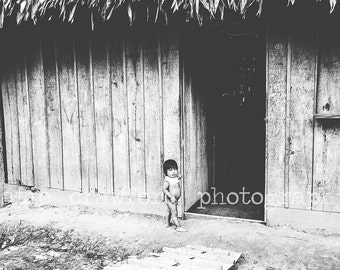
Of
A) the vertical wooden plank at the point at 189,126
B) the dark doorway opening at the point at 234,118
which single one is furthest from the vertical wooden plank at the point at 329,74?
the dark doorway opening at the point at 234,118

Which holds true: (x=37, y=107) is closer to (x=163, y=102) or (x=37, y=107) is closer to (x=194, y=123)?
(x=163, y=102)

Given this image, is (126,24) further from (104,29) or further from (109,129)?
(109,129)

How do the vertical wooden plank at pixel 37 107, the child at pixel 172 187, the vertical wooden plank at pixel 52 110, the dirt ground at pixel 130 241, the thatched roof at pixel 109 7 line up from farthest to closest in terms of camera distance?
the vertical wooden plank at pixel 37 107 < the vertical wooden plank at pixel 52 110 < the child at pixel 172 187 < the thatched roof at pixel 109 7 < the dirt ground at pixel 130 241

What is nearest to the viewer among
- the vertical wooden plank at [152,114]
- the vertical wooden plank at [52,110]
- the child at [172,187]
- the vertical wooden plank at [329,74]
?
the vertical wooden plank at [329,74]

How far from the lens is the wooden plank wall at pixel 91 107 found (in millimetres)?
4645

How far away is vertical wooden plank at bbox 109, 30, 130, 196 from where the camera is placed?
15.7 feet

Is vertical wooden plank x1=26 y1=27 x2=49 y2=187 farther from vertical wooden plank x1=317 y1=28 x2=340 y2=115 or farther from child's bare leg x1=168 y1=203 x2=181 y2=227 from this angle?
vertical wooden plank x1=317 y1=28 x2=340 y2=115

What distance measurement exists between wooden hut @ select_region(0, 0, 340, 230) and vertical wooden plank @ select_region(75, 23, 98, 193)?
0.5 inches

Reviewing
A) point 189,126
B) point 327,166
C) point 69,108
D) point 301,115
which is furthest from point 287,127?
point 69,108

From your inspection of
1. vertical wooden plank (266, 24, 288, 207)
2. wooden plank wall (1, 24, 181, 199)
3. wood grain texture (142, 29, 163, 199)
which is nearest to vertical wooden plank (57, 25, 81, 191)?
wooden plank wall (1, 24, 181, 199)

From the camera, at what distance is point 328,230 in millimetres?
4051

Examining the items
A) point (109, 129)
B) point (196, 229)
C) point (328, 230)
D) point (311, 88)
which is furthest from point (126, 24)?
point (328, 230)

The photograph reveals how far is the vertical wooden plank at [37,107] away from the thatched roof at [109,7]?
1.89ft

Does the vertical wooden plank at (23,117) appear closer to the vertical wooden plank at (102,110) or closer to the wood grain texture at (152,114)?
the vertical wooden plank at (102,110)
